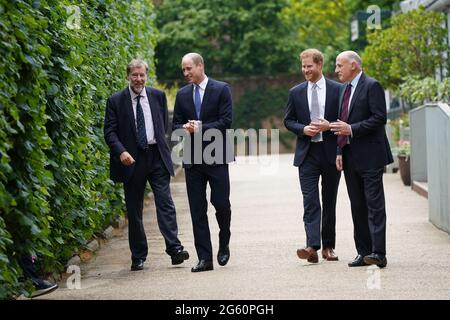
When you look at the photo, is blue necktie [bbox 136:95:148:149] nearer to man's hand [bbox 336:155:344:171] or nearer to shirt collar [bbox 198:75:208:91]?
shirt collar [bbox 198:75:208:91]

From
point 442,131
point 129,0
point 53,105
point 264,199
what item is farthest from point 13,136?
point 264,199

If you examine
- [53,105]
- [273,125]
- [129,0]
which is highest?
[129,0]

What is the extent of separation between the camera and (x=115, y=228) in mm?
14953

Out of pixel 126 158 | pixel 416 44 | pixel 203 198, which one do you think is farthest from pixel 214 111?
pixel 416 44

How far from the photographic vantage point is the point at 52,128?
32.6ft

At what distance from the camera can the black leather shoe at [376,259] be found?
34.0 ft

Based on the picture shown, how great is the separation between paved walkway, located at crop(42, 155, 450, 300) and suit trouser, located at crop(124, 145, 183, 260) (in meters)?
0.24

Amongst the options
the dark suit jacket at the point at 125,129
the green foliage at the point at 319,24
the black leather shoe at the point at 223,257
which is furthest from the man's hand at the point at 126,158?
the green foliage at the point at 319,24

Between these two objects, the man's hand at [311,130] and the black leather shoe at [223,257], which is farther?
the black leather shoe at [223,257]

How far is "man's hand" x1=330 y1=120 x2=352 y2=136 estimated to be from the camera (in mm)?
10484

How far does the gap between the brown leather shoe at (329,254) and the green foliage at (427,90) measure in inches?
386

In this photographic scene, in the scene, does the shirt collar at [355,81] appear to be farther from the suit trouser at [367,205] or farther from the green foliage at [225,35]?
the green foliage at [225,35]

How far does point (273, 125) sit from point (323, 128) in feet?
109
